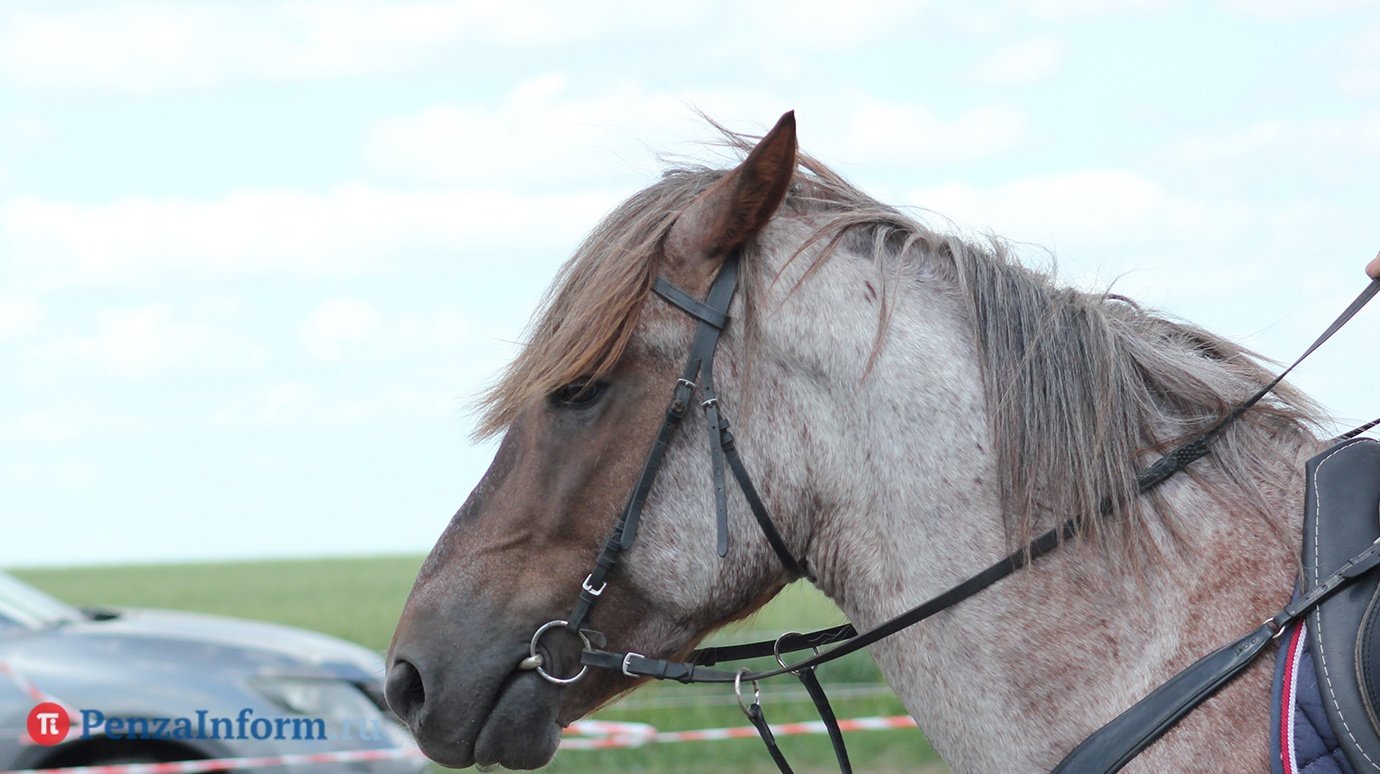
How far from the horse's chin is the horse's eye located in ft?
1.68

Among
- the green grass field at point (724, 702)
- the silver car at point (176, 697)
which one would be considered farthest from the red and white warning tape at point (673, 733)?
the silver car at point (176, 697)

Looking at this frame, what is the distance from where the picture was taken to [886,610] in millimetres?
2195

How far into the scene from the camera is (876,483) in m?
2.18

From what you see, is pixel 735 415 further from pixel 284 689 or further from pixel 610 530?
pixel 284 689

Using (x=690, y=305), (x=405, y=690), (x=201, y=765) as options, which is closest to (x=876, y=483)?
(x=690, y=305)

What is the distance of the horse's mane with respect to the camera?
213 cm

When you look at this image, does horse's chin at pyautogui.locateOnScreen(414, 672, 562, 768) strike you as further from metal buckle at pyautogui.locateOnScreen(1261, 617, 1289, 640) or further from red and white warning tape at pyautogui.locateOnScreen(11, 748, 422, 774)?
red and white warning tape at pyautogui.locateOnScreen(11, 748, 422, 774)

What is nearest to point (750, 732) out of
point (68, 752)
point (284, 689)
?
point (284, 689)

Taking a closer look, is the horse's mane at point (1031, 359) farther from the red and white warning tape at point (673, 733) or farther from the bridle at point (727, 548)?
the red and white warning tape at point (673, 733)

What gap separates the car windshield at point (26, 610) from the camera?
599 centimetres

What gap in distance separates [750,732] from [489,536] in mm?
6601

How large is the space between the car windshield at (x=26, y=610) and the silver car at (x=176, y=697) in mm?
11

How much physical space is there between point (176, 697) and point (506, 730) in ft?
→ 12.9

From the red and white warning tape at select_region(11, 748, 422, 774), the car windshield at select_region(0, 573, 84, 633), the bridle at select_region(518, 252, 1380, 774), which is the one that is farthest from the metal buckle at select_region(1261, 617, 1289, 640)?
the car windshield at select_region(0, 573, 84, 633)
